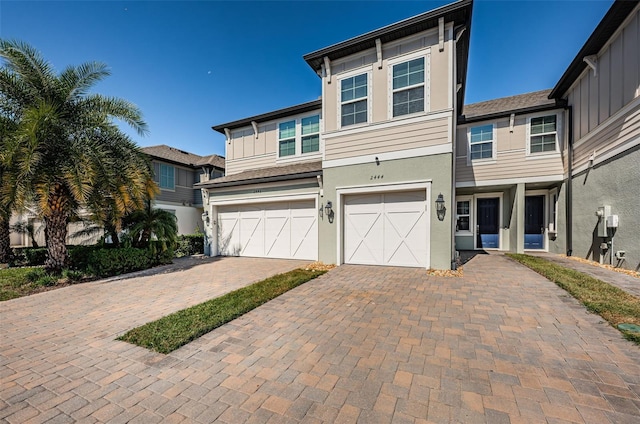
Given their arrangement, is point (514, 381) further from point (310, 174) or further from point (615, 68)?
point (615, 68)

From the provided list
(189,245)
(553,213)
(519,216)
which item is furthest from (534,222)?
(189,245)

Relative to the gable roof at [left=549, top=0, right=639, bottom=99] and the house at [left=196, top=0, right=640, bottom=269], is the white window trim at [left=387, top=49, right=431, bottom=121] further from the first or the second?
the gable roof at [left=549, top=0, right=639, bottom=99]

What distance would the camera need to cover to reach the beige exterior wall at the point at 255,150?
39.2 feet

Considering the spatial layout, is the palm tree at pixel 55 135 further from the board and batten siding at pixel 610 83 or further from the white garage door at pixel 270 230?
the board and batten siding at pixel 610 83

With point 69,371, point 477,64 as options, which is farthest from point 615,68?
point 69,371

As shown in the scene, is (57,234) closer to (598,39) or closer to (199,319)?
(199,319)

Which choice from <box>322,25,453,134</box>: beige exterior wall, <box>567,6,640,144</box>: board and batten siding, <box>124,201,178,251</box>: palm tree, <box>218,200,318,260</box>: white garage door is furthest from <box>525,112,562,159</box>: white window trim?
<box>124,201,178,251</box>: palm tree

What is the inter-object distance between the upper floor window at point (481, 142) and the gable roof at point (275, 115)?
7119 millimetres

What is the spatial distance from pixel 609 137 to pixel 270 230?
11742 mm

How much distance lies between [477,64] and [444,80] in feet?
14.0

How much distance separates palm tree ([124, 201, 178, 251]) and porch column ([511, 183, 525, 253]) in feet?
46.5

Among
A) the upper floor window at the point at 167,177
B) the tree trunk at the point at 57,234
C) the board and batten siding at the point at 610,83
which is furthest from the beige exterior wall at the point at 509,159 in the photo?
the upper floor window at the point at 167,177

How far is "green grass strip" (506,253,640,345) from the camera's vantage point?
12.4 ft

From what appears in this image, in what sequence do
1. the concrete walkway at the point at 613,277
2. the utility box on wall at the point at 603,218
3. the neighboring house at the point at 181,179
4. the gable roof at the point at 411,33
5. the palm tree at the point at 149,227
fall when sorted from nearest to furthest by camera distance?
the concrete walkway at the point at 613,277 → the gable roof at the point at 411,33 → the utility box on wall at the point at 603,218 → the palm tree at the point at 149,227 → the neighboring house at the point at 181,179
